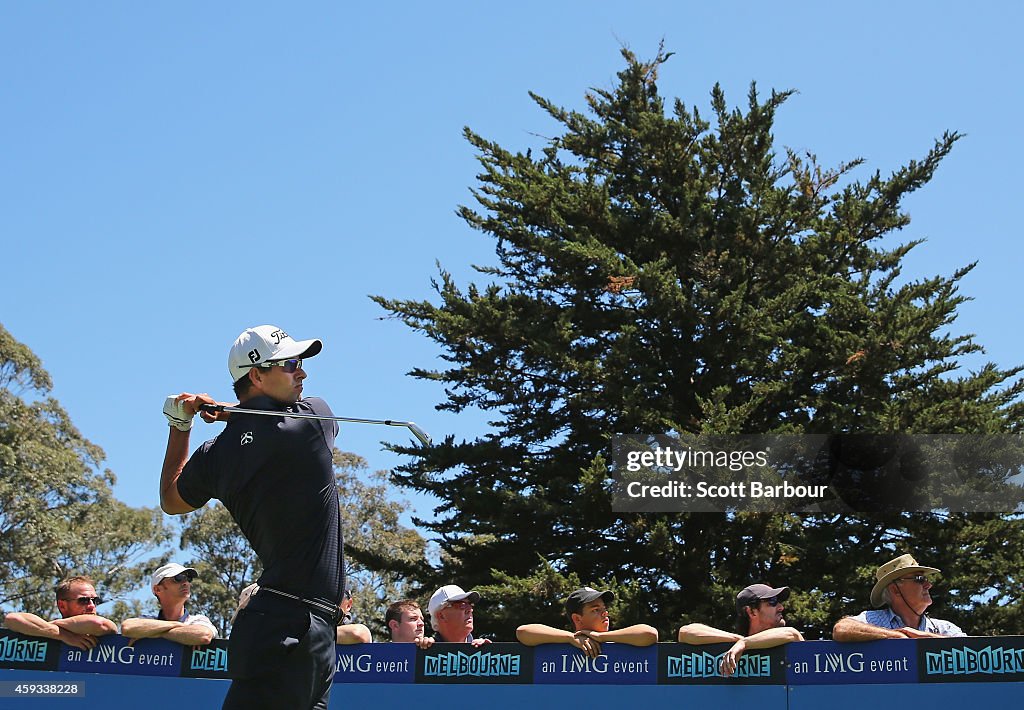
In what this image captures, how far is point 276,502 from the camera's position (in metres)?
3.69

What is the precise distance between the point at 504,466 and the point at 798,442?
494 cm

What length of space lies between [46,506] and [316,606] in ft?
113

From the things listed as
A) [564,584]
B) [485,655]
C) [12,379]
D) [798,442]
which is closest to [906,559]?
[485,655]

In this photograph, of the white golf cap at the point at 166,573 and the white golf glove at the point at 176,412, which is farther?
the white golf cap at the point at 166,573

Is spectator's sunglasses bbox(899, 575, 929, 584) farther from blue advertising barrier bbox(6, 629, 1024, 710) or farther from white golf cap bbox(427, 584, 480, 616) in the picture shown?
white golf cap bbox(427, 584, 480, 616)

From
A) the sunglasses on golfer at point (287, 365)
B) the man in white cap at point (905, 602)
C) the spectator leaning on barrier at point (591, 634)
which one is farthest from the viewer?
the man in white cap at point (905, 602)

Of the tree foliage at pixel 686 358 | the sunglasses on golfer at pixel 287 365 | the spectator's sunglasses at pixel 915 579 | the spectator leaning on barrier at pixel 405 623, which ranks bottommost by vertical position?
the spectator leaning on barrier at pixel 405 623

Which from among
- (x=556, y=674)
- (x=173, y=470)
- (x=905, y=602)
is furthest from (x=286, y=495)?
(x=905, y=602)

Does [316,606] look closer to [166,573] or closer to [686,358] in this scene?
[166,573]

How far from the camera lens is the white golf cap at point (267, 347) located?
3834mm

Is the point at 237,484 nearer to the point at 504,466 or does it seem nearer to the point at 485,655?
the point at 485,655

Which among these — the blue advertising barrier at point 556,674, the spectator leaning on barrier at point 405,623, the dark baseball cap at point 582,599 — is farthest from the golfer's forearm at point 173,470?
the spectator leaning on barrier at point 405,623

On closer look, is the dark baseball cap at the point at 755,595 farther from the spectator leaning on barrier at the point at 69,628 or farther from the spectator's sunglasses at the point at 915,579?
the spectator leaning on barrier at the point at 69,628

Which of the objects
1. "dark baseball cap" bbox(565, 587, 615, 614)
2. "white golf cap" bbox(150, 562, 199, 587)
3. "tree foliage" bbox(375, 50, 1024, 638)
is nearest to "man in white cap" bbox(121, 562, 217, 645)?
"white golf cap" bbox(150, 562, 199, 587)
